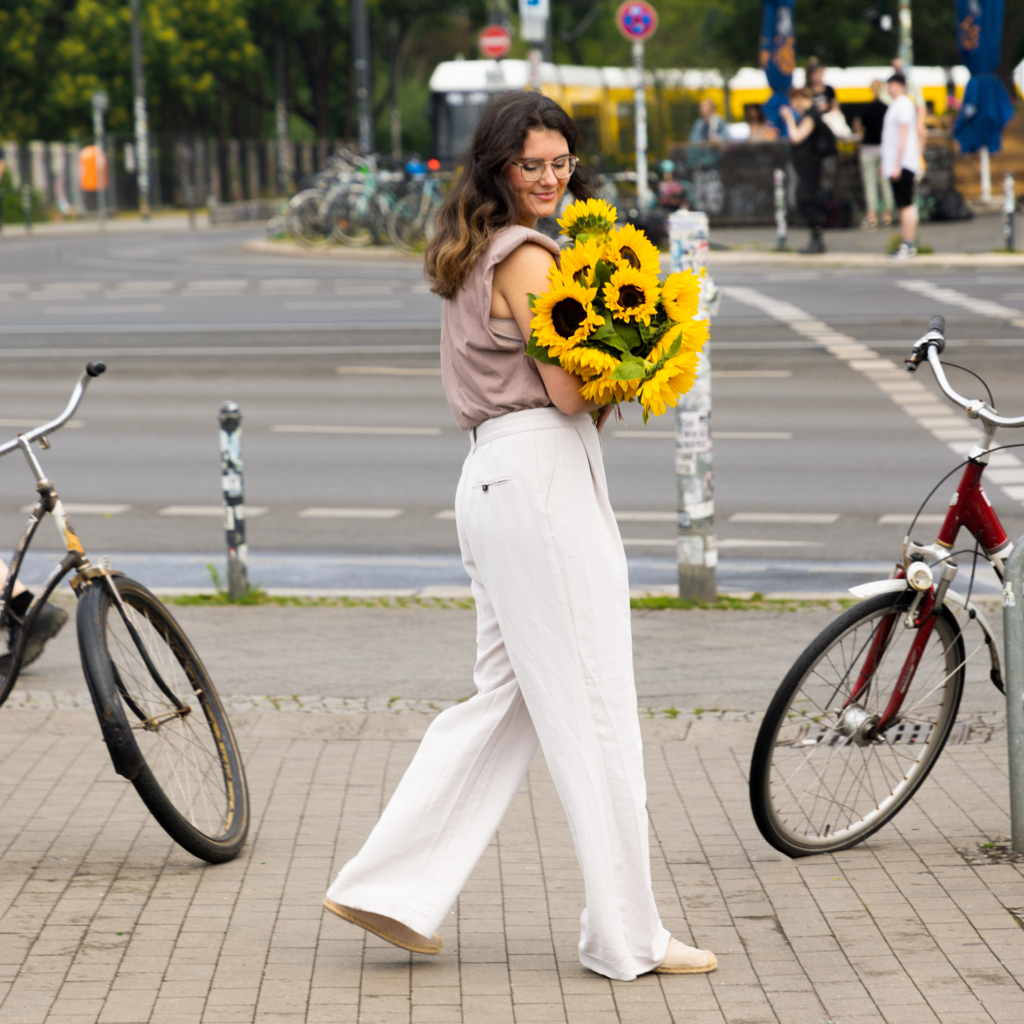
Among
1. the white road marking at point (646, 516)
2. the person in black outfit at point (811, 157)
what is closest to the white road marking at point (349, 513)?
the white road marking at point (646, 516)

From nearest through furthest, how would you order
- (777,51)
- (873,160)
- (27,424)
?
(27,424) < (873,160) < (777,51)

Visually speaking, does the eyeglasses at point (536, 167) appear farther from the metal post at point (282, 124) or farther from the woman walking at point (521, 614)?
the metal post at point (282, 124)

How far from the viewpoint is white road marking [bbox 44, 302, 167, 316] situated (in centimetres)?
2150

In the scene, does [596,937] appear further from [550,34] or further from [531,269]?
[550,34]

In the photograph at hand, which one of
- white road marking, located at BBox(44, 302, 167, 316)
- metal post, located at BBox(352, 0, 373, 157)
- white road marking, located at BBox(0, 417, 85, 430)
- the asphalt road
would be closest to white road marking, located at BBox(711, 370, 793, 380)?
the asphalt road

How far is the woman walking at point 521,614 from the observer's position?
3.64 meters

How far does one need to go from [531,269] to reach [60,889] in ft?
6.81

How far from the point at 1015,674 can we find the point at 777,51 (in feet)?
96.2

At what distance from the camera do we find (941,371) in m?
4.63

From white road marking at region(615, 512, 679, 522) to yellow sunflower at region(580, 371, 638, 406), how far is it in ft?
20.9

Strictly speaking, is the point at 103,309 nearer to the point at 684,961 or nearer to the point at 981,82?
the point at 981,82

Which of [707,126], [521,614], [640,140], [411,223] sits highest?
[707,126]

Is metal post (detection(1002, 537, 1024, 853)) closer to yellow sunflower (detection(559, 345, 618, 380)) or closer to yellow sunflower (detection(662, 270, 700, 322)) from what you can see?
yellow sunflower (detection(662, 270, 700, 322))

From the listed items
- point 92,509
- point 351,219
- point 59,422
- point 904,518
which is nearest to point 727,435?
point 904,518
